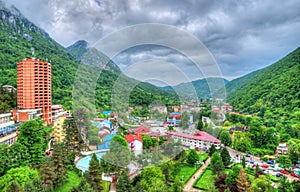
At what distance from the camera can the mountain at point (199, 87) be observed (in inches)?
147

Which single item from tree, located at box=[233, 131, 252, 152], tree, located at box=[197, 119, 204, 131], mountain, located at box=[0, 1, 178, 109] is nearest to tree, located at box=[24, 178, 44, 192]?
mountain, located at box=[0, 1, 178, 109]

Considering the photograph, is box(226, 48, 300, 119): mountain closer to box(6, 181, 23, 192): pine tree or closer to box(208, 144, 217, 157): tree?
box(208, 144, 217, 157): tree

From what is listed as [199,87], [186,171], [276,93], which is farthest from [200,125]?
[276,93]

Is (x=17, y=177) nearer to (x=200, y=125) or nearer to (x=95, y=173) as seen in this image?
(x=95, y=173)

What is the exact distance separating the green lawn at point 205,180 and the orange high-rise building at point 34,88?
5.79 metres

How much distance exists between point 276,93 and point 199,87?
13.4m

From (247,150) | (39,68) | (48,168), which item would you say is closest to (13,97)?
(39,68)

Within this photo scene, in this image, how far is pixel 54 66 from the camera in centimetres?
1641

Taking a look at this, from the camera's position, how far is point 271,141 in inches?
373

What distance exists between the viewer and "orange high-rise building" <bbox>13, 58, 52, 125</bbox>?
311 inches

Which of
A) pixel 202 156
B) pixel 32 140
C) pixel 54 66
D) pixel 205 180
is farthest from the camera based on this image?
pixel 54 66

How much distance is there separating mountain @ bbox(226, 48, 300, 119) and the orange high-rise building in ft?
41.8

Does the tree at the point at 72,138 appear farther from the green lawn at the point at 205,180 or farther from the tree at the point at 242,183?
the tree at the point at 242,183

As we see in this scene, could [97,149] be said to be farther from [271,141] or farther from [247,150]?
[271,141]
